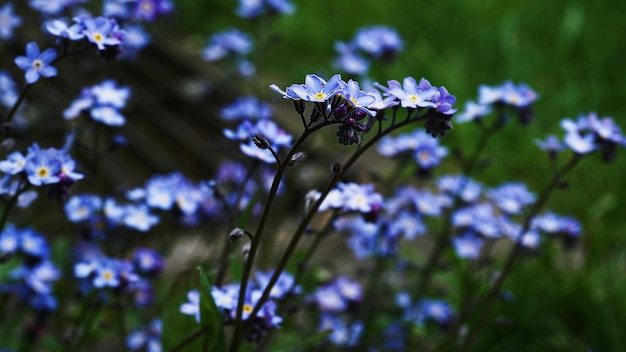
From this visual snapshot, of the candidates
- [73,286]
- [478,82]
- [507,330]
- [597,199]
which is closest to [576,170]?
[597,199]

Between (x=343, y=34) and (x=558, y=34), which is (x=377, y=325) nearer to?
(x=343, y=34)

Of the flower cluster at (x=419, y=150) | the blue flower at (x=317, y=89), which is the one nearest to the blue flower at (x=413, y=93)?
the blue flower at (x=317, y=89)

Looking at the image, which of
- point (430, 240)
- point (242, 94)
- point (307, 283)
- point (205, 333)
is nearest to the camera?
point (205, 333)

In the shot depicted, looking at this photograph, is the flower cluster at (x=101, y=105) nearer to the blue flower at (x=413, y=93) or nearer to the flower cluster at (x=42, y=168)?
the flower cluster at (x=42, y=168)

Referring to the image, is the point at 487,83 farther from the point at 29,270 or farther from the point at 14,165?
the point at 14,165

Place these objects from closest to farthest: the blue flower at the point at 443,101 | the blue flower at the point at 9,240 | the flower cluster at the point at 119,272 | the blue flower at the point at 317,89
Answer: the blue flower at the point at 317,89, the blue flower at the point at 443,101, the flower cluster at the point at 119,272, the blue flower at the point at 9,240

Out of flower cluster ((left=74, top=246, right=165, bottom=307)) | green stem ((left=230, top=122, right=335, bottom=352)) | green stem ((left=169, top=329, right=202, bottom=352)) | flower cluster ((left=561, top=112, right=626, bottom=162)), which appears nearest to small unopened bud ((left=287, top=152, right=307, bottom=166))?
green stem ((left=230, top=122, right=335, bottom=352))

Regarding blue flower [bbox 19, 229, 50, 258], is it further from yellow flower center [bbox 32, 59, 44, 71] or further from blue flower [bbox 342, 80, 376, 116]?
blue flower [bbox 342, 80, 376, 116]
